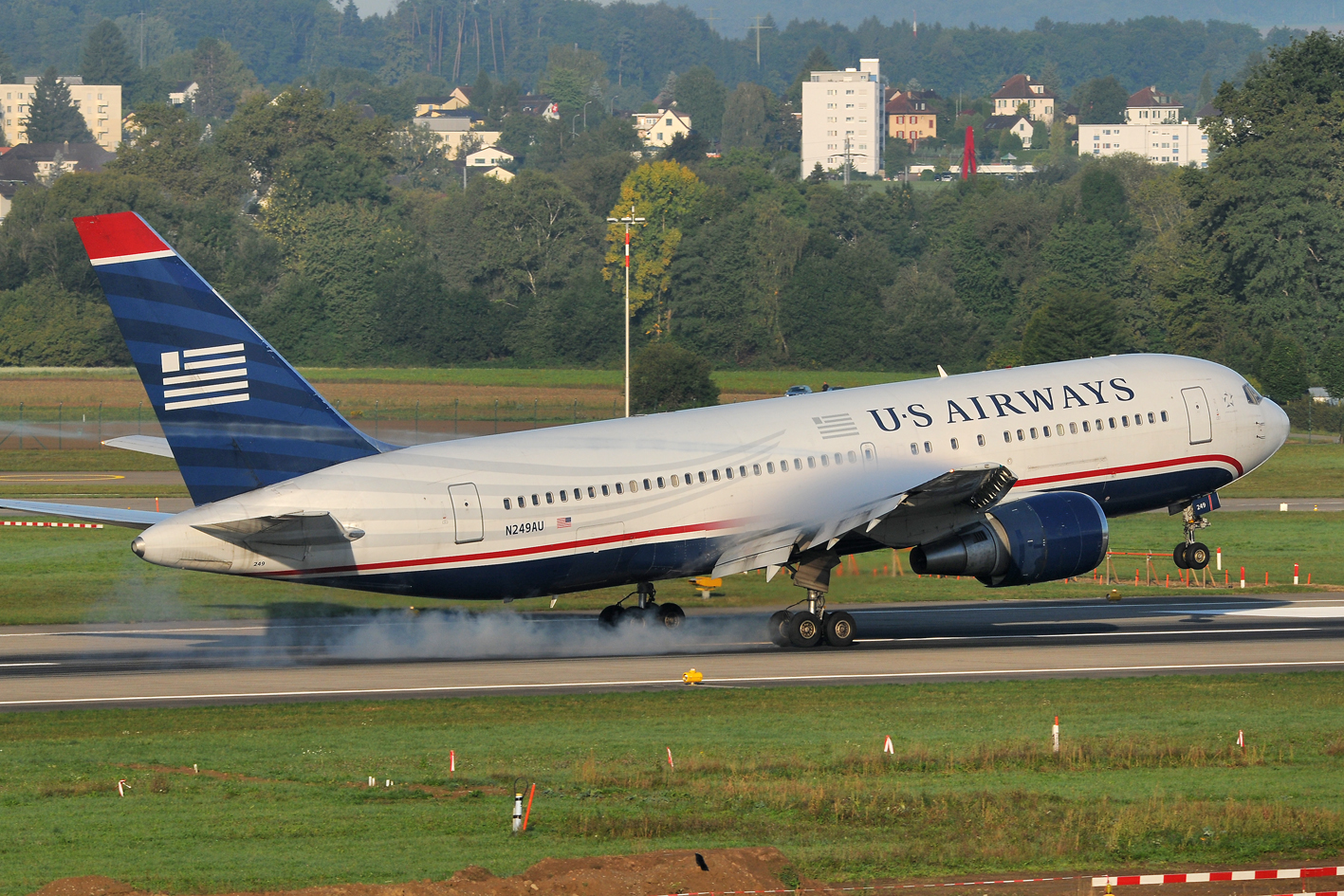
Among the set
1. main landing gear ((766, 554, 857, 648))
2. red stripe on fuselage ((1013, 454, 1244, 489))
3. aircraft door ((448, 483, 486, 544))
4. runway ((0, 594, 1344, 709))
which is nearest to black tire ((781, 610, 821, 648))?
main landing gear ((766, 554, 857, 648))

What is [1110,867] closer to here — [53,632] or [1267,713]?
[1267,713]

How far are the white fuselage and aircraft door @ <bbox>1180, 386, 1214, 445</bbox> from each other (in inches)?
1.8

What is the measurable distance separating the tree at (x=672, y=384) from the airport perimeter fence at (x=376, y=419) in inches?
166

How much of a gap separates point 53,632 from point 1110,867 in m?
31.5

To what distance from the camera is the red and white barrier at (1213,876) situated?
21.5 metres

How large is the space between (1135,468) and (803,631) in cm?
999

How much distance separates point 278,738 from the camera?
31.0m

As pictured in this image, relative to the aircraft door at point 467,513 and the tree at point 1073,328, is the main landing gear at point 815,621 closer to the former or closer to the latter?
the aircraft door at point 467,513

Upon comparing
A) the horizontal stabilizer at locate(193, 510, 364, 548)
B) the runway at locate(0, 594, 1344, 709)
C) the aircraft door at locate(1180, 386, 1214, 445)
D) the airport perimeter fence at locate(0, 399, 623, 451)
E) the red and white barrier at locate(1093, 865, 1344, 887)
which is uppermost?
the aircraft door at locate(1180, 386, 1214, 445)

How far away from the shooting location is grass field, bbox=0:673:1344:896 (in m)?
23.1

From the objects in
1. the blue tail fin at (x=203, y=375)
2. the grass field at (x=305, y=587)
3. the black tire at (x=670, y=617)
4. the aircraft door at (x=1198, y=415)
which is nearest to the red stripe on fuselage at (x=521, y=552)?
the blue tail fin at (x=203, y=375)

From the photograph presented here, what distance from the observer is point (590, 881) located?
67.1 ft

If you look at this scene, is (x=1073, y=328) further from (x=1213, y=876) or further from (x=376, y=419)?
(x=1213, y=876)

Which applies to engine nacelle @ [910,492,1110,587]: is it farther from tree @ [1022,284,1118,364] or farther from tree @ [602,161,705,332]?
tree @ [602,161,705,332]
